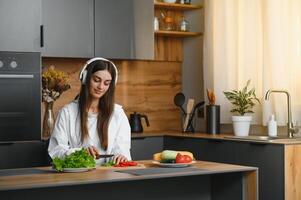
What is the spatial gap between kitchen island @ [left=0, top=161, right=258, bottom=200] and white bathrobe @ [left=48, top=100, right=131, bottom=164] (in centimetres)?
39

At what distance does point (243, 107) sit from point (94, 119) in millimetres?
1497

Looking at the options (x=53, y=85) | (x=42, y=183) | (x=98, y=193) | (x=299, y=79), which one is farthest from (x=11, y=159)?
(x=299, y=79)

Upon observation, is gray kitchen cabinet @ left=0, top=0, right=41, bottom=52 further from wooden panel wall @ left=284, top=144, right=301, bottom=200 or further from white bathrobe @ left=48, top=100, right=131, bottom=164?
wooden panel wall @ left=284, top=144, right=301, bottom=200

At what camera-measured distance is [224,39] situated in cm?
509

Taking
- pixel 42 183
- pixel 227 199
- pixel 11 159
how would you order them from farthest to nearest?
pixel 11 159
pixel 227 199
pixel 42 183

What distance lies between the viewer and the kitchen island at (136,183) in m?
2.70

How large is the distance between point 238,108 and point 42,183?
261 cm

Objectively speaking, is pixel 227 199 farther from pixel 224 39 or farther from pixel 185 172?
pixel 224 39

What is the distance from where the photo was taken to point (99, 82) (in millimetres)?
3695

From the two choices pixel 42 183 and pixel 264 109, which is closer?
pixel 42 183

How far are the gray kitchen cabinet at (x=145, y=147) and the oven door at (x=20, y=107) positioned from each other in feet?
2.64

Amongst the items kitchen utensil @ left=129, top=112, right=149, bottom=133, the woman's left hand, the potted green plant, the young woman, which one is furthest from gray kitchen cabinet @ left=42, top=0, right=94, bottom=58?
the woman's left hand

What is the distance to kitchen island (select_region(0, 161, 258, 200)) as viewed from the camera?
8.86ft

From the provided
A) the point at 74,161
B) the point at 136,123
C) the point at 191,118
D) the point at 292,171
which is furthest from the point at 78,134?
the point at 191,118
